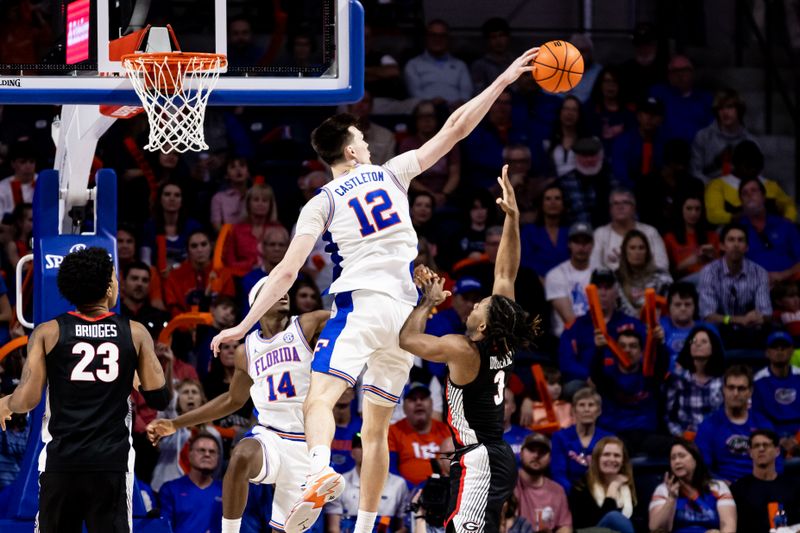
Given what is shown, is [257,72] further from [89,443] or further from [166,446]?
[166,446]

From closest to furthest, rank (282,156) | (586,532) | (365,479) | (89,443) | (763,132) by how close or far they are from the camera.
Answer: (89,443), (365,479), (586,532), (282,156), (763,132)

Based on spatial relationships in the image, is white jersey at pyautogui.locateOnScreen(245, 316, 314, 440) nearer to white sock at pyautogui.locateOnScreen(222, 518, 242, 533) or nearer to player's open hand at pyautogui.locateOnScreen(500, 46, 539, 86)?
white sock at pyautogui.locateOnScreen(222, 518, 242, 533)

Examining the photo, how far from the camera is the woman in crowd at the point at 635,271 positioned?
1426 centimetres

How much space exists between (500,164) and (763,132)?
3.57m

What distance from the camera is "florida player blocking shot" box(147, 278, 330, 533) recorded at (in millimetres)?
9523

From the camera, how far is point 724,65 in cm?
1762

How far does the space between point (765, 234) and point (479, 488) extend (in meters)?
7.47

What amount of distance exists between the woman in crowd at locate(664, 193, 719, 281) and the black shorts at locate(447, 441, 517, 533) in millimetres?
6483

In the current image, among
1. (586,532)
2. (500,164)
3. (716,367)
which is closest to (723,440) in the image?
(716,367)

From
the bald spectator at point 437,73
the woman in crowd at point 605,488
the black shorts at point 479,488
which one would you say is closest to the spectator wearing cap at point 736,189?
the bald spectator at point 437,73

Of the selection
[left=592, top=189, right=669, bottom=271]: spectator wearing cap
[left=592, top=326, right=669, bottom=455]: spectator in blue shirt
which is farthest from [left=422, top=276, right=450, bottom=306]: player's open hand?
[left=592, top=189, right=669, bottom=271]: spectator wearing cap

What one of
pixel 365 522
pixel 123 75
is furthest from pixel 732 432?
pixel 123 75

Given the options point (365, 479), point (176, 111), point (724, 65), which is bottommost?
point (365, 479)

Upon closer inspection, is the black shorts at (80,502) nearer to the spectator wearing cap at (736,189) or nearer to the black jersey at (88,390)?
the black jersey at (88,390)
